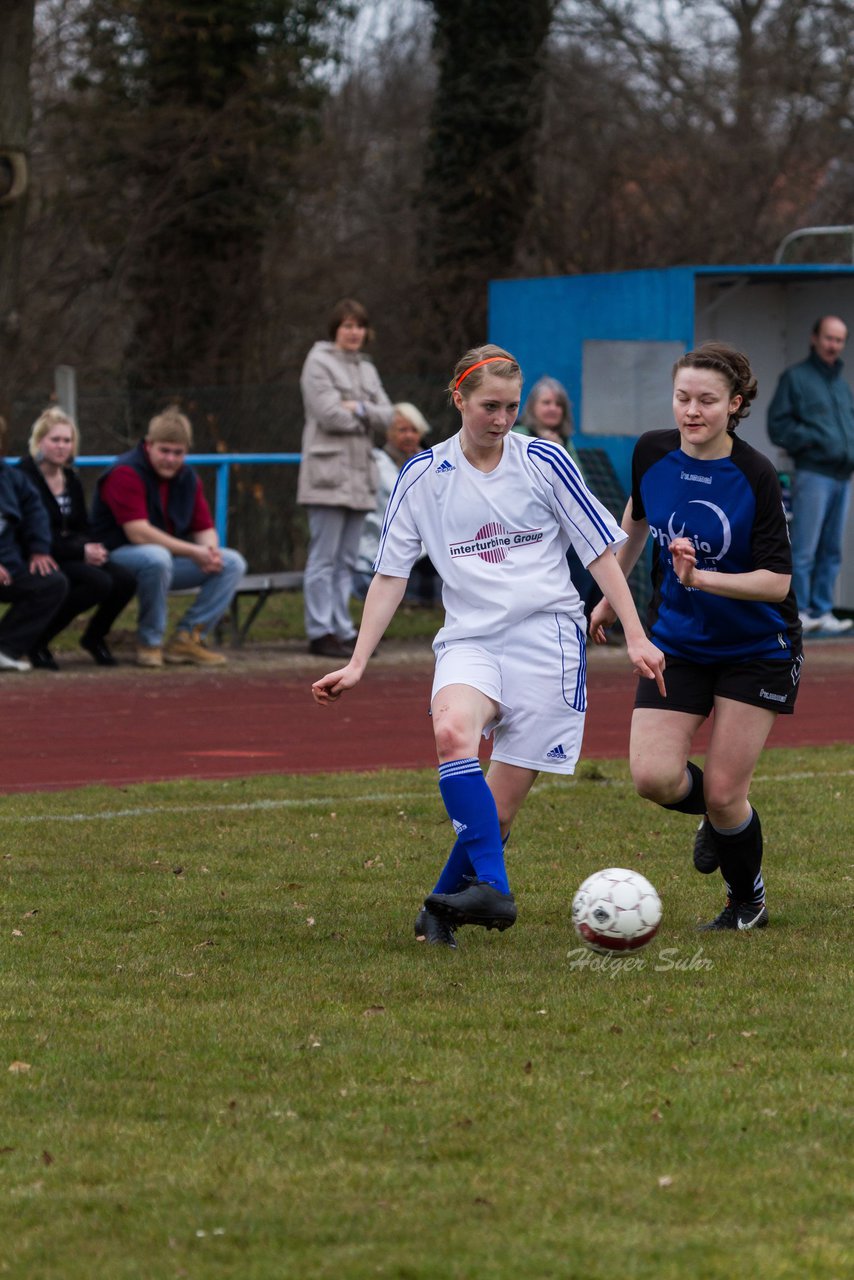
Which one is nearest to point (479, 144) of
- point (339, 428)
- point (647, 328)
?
point (647, 328)

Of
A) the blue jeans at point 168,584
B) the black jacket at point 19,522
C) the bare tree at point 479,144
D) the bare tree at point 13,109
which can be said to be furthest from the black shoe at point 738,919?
the bare tree at point 479,144

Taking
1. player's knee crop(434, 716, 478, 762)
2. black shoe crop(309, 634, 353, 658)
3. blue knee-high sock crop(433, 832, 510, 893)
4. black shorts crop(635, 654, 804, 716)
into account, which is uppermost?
black shorts crop(635, 654, 804, 716)

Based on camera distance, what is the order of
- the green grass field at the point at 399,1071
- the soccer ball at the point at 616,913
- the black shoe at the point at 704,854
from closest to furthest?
the green grass field at the point at 399,1071
the soccer ball at the point at 616,913
the black shoe at the point at 704,854

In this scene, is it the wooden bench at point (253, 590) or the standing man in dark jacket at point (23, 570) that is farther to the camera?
the wooden bench at point (253, 590)

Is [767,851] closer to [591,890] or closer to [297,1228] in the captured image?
[591,890]

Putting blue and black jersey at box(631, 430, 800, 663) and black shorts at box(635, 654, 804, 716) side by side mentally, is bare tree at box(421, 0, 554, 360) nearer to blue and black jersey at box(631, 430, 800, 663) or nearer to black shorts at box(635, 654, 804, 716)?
blue and black jersey at box(631, 430, 800, 663)

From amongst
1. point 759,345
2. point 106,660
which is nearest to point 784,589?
point 106,660

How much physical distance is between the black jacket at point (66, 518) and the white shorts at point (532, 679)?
717cm

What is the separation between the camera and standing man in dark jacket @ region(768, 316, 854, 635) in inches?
587

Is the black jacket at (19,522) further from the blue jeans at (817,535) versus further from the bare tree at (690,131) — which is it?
the bare tree at (690,131)

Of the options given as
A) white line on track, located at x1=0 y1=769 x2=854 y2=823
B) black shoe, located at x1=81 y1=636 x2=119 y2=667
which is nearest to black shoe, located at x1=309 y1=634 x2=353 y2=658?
black shoe, located at x1=81 y1=636 x2=119 y2=667

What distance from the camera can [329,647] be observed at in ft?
45.2

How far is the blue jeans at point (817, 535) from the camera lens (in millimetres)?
15203

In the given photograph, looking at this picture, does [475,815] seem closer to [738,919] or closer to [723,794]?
[723,794]
